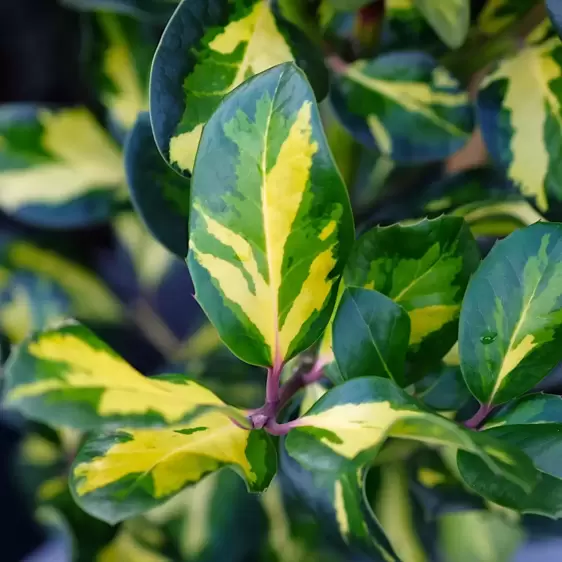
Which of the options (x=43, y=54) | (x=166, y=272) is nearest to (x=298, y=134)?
(x=166, y=272)

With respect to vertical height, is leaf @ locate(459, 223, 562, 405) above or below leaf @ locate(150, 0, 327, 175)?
below

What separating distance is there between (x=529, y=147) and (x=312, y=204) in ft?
0.66

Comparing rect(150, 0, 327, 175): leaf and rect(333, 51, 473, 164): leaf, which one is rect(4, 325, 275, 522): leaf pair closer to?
rect(150, 0, 327, 175): leaf

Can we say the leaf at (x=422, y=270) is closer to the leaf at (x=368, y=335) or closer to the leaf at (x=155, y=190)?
the leaf at (x=368, y=335)

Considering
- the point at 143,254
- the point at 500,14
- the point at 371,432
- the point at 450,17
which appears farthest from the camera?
the point at 143,254

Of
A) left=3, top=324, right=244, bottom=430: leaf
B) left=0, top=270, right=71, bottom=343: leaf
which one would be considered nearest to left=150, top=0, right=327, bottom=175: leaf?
left=3, top=324, right=244, bottom=430: leaf

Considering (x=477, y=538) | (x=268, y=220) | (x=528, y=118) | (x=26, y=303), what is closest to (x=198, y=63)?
(x=268, y=220)

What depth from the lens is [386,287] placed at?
1.10 ft

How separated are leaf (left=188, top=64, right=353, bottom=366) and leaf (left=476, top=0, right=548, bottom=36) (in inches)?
11.2

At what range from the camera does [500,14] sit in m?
0.48

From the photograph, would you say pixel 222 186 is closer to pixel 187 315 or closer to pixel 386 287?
pixel 386 287

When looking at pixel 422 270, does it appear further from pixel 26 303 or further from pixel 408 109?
pixel 26 303

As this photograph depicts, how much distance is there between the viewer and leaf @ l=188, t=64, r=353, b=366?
10.2 inches

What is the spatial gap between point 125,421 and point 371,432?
4.6 inches
